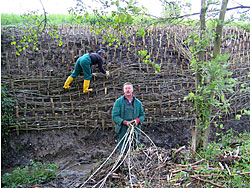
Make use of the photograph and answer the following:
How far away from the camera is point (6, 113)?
6055mm

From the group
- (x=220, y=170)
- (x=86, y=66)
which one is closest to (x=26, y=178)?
(x=86, y=66)

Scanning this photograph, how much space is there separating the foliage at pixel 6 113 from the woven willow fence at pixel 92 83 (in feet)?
0.49

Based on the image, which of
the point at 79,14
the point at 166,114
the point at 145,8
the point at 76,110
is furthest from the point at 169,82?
the point at 79,14

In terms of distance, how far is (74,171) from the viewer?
16.8 ft

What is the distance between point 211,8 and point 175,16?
20.5 inches

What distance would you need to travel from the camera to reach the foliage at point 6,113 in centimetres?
589

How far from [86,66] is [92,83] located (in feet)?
2.81

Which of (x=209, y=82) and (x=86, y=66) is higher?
(x=86, y=66)

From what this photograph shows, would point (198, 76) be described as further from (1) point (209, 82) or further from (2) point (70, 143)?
(2) point (70, 143)

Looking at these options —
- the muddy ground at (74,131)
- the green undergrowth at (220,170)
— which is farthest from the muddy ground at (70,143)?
the green undergrowth at (220,170)

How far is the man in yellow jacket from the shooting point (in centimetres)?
639

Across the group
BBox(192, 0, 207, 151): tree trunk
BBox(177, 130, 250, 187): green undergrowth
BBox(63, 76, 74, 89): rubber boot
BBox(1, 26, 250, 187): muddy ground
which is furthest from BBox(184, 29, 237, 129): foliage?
BBox(63, 76, 74, 89): rubber boot

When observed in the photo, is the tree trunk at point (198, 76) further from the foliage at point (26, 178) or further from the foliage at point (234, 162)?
the foliage at point (26, 178)

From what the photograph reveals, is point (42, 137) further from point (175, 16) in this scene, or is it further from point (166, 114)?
point (175, 16)
